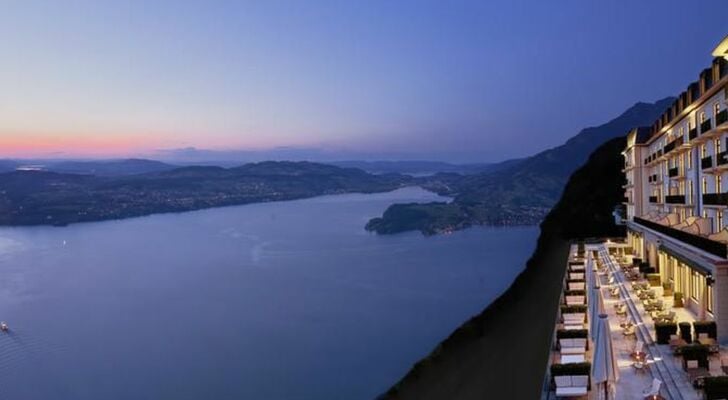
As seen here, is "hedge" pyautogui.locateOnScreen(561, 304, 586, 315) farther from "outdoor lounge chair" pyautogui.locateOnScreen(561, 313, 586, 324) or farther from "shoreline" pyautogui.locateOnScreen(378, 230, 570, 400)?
"shoreline" pyautogui.locateOnScreen(378, 230, 570, 400)

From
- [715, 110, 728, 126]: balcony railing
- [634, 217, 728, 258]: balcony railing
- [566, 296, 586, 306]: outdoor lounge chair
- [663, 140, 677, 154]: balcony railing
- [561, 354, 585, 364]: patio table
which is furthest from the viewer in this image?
[663, 140, 677, 154]: balcony railing

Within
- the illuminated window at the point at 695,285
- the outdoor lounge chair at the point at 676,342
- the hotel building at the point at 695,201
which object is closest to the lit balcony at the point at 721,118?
the hotel building at the point at 695,201

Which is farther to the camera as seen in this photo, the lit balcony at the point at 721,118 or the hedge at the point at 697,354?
the lit balcony at the point at 721,118

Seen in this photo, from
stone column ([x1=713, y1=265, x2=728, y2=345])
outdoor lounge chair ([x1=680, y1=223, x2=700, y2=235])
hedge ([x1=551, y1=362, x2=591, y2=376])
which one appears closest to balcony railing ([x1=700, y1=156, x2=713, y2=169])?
outdoor lounge chair ([x1=680, y1=223, x2=700, y2=235])

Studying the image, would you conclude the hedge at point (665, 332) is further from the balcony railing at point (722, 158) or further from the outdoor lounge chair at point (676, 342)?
the balcony railing at point (722, 158)

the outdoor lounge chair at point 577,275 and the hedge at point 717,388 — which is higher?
the hedge at point 717,388

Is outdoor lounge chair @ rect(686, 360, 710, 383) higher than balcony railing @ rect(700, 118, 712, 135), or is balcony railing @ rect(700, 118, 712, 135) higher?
balcony railing @ rect(700, 118, 712, 135)

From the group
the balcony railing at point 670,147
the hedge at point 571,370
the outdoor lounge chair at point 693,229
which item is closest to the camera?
the hedge at point 571,370

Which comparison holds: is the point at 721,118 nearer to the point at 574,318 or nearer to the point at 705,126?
the point at 705,126
